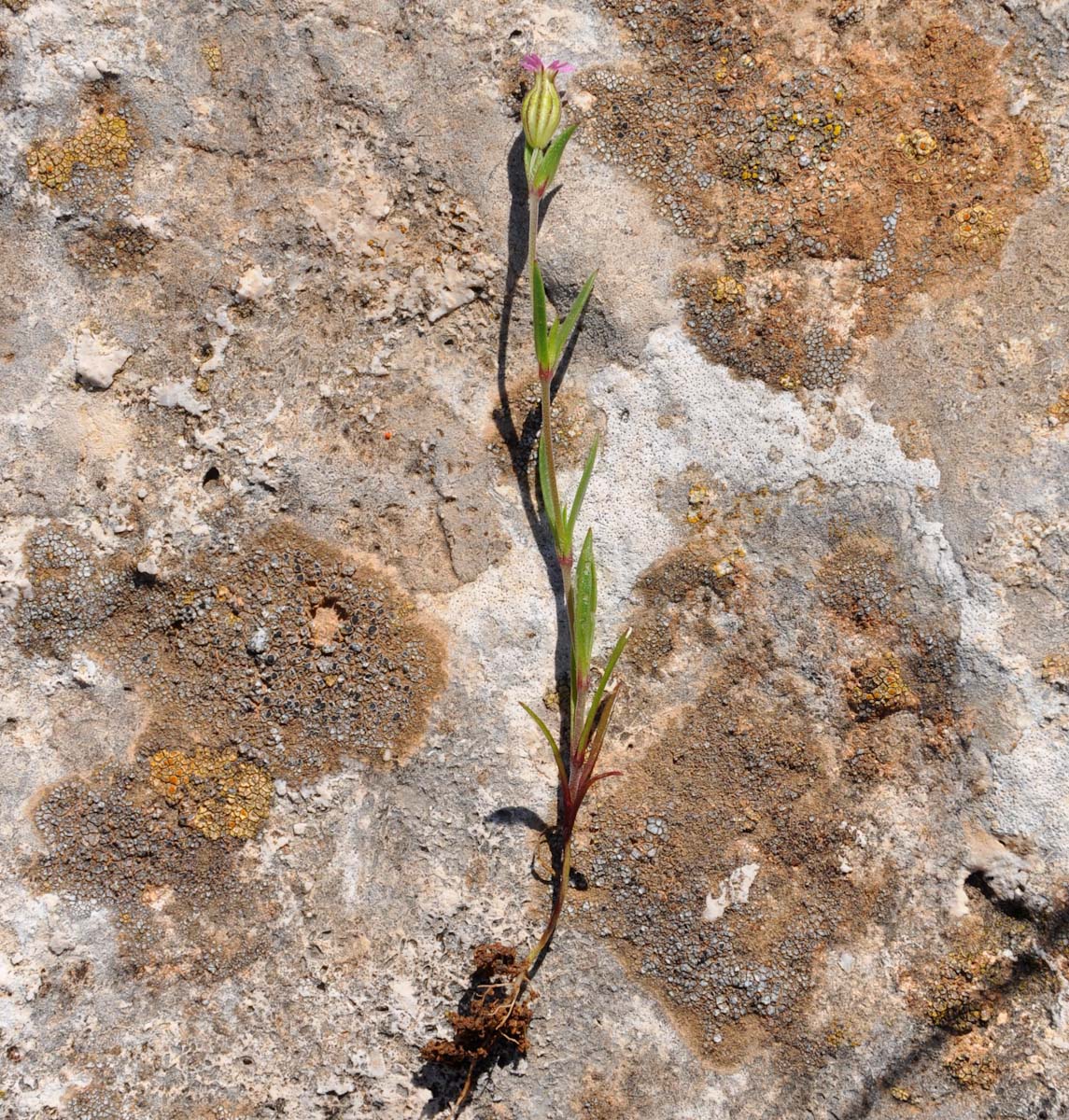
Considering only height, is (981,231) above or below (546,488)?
above

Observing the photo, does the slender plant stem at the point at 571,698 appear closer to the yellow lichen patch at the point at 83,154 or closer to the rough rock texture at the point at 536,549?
the rough rock texture at the point at 536,549

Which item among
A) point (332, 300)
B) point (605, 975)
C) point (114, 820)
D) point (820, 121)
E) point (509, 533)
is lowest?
point (114, 820)

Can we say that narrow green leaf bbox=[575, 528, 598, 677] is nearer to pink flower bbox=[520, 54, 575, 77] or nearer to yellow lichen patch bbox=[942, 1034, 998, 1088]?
pink flower bbox=[520, 54, 575, 77]

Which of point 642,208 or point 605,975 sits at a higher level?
point 642,208

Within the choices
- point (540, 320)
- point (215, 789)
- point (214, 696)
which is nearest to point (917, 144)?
point (540, 320)

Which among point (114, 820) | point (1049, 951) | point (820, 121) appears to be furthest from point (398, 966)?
point (820, 121)

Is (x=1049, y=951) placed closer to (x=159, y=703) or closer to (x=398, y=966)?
(x=398, y=966)

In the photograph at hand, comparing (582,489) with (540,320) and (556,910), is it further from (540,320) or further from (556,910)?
(556,910)
